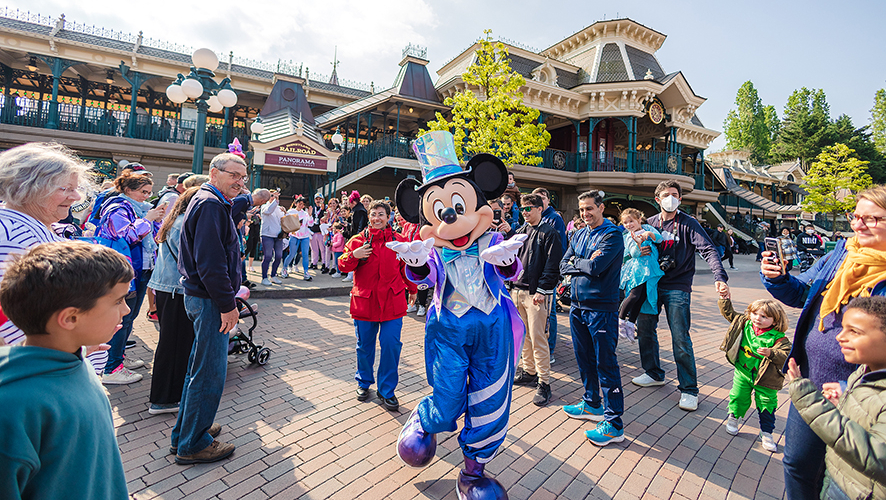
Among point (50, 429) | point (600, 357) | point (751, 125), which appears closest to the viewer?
point (50, 429)

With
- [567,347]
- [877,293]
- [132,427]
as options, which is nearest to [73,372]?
[132,427]

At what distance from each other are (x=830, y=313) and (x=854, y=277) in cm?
20

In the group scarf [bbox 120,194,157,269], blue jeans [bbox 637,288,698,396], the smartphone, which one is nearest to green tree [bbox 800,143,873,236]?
blue jeans [bbox 637,288,698,396]

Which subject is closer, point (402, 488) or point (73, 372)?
point (73, 372)

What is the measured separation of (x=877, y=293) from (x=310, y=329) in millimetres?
5671

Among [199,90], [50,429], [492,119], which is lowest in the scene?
[50,429]

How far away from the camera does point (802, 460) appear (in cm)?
199

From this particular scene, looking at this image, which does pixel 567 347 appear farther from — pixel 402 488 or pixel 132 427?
pixel 132 427

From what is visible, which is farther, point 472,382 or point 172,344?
point 172,344

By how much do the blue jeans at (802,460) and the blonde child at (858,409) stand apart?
28cm

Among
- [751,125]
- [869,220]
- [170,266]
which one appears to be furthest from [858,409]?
[751,125]

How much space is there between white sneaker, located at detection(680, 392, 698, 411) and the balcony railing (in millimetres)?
19007

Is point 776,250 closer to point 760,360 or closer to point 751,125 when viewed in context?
point 760,360

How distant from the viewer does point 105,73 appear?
59.4ft
